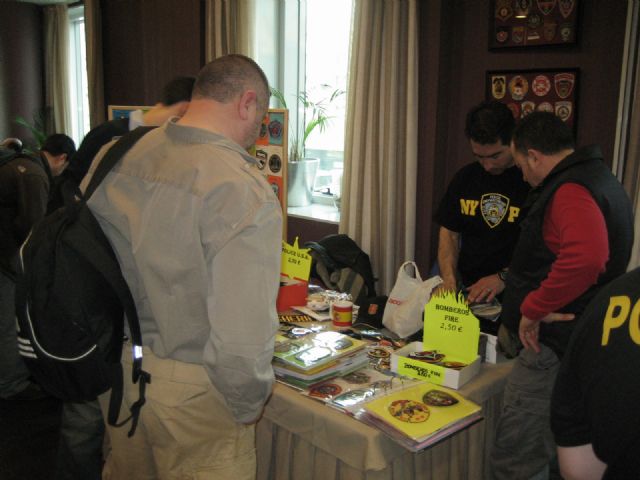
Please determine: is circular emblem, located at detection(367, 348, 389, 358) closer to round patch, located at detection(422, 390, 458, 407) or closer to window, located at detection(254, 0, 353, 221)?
round patch, located at detection(422, 390, 458, 407)

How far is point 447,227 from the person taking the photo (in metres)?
2.61

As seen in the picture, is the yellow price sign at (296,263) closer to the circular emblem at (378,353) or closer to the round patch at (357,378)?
the circular emblem at (378,353)

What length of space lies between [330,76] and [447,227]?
2085mm

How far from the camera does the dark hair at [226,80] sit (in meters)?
1.37

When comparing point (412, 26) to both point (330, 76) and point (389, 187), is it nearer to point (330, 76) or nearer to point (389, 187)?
point (389, 187)

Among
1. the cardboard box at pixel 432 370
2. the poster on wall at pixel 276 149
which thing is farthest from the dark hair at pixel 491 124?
the poster on wall at pixel 276 149

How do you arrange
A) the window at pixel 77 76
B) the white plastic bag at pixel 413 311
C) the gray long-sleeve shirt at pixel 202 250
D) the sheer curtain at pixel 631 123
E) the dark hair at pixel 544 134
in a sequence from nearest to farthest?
the gray long-sleeve shirt at pixel 202 250, the dark hair at pixel 544 134, the white plastic bag at pixel 413 311, the sheer curtain at pixel 631 123, the window at pixel 77 76

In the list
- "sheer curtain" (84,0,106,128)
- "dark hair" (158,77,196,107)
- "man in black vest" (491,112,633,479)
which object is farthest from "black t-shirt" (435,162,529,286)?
"sheer curtain" (84,0,106,128)

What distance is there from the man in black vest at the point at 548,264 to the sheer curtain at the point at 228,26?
272 cm

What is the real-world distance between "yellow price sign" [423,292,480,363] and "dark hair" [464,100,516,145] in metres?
0.75

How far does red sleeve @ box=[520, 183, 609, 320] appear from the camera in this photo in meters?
1.67

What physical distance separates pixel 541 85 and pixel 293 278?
1.56m

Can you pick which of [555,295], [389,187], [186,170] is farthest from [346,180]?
[186,170]

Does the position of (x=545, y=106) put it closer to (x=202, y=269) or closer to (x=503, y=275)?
(x=503, y=275)
